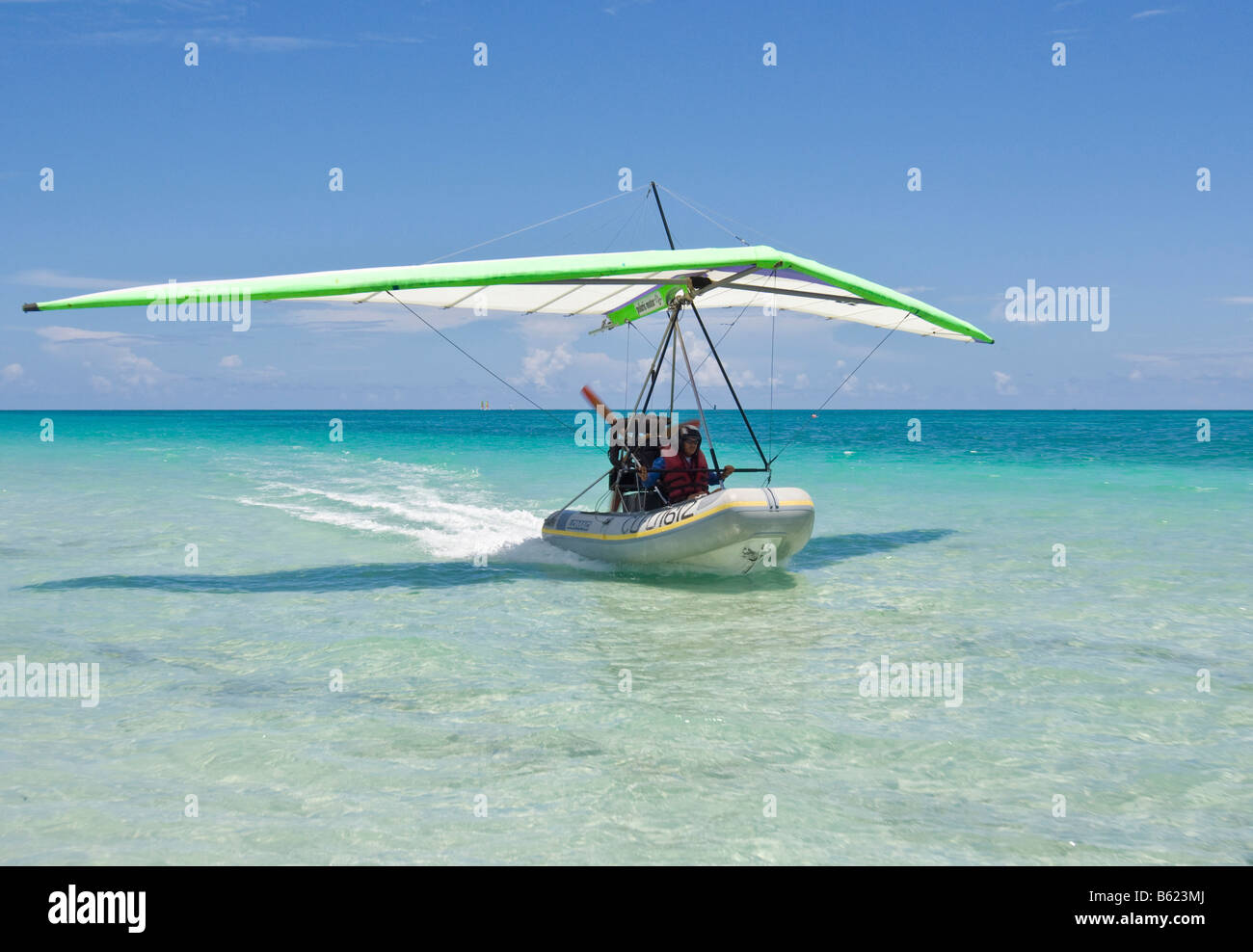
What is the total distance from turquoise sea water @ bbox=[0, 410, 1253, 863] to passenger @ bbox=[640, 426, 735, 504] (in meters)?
1.00

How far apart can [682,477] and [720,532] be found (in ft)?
4.13

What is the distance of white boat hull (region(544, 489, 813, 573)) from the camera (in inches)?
348

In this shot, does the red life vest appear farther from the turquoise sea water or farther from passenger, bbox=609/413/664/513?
the turquoise sea water

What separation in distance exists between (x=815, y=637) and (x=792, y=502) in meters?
2.17

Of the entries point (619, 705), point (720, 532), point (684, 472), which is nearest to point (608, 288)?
point (684, 472)

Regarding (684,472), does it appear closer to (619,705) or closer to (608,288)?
(608,288)

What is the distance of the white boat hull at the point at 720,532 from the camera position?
29.0 feet

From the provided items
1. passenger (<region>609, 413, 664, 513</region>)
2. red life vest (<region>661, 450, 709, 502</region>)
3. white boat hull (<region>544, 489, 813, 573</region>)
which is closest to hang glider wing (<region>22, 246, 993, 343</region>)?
passenger (<region>609, 413, 664, 513</region>)

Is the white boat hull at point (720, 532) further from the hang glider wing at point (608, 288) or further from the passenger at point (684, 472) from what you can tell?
the hang glider wing at point (608, 288)

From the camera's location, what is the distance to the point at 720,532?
8922 mm

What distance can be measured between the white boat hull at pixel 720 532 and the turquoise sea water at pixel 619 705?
312mm

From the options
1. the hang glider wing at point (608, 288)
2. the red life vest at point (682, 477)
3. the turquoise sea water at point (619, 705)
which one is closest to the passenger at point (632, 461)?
the red life vest at point (682, 477)
